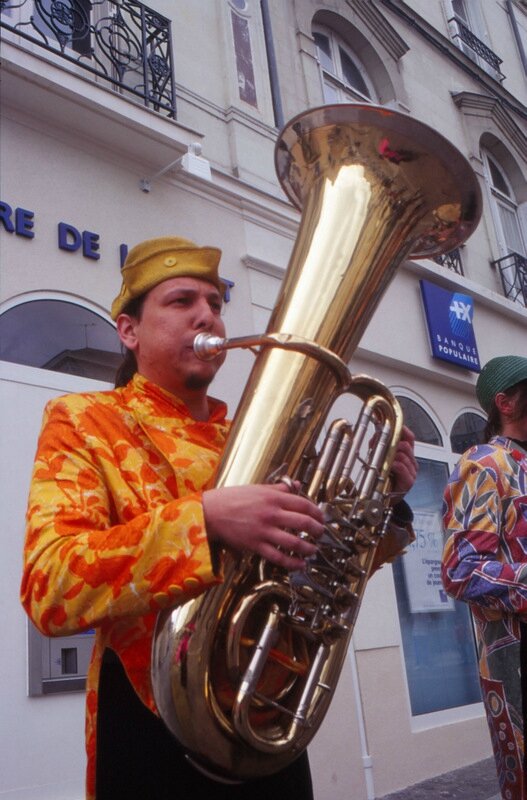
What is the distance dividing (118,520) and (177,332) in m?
0.44

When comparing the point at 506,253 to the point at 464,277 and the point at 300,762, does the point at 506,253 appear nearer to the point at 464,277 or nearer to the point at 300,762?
the point at 464,277

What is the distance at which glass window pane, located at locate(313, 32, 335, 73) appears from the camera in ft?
27.1

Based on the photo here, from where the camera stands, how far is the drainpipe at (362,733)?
16.2 feet

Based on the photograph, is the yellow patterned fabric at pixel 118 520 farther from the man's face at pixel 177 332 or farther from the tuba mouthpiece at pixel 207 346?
the tuba mouthpiece at pixel 207 346

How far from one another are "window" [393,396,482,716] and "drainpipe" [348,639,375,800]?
2.52 ft

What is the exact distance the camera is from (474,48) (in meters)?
10.6

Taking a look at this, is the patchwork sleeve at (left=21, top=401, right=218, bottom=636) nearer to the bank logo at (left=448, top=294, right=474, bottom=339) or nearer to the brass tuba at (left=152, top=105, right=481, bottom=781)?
the brass tuba at (left=152, top=105, right=481, bottom=781)

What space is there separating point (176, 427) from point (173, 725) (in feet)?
1.96

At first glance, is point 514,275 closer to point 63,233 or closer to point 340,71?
point 340,71

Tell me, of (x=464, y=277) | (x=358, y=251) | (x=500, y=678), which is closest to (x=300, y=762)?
(x=500, y=678)

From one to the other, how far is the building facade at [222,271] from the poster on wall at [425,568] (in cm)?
2

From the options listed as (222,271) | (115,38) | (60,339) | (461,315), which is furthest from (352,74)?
(60,339)

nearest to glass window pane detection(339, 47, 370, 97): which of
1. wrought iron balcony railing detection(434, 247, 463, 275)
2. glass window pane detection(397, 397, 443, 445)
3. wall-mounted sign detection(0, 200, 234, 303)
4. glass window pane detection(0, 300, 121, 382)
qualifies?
wrought iron balcony railing detection(434, 247, 463, 275)

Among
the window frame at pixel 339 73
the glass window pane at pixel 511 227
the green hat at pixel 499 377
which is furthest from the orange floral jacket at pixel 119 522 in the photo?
the glass window pane at pixel 511 227
